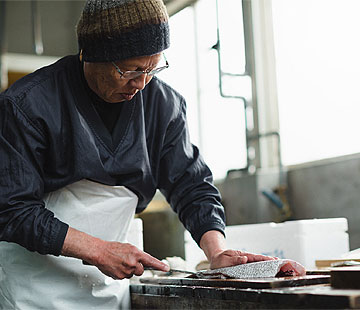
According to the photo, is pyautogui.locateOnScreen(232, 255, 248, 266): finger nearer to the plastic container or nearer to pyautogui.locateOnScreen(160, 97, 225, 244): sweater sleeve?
pyautogui.locateOnScreen(160, 97, 225, 244): sweater sleeve


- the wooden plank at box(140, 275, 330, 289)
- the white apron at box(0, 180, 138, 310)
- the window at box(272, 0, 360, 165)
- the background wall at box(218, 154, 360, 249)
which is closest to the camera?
the wooden plank at box(140, 275, 330, 289)

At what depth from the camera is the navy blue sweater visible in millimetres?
1531

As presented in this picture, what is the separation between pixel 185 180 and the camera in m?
1.89

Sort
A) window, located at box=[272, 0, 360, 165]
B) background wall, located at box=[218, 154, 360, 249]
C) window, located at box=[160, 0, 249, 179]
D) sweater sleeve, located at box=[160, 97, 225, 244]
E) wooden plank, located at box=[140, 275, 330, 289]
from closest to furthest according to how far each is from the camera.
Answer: wooden plank, located at box=[140, 275, 330, 289] → sweater sleeve, located at box=[160, 97, 225, 244] → background wall, located at box=[218, 154, 360, 249] → window, located at box=[272, 0, 360, 165] → window, located at box=[160, 0, 249, 179]

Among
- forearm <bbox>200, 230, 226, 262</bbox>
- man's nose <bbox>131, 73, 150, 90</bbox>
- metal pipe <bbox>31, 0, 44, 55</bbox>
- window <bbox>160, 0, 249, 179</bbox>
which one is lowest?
forearm <bbox>200, 230, 226, 262</bbox>

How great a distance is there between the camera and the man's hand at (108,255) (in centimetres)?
150

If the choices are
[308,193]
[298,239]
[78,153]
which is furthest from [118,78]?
[308,193]

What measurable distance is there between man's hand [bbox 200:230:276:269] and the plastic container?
50 centimetres

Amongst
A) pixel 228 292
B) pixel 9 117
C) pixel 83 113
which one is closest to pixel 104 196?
pixel 83 113

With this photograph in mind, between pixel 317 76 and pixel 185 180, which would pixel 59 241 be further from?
pixel 317 76

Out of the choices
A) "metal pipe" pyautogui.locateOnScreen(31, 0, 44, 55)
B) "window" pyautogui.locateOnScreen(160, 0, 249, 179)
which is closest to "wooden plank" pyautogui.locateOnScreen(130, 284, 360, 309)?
"window" pyautogui.locateOnScreen(160, 0, 249, 179)

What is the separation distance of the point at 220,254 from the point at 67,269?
0.47m

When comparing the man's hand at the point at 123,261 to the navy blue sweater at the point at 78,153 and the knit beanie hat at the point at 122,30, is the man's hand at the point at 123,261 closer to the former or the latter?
the navy blue sweater at the point at 78,153

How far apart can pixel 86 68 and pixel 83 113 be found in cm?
14
